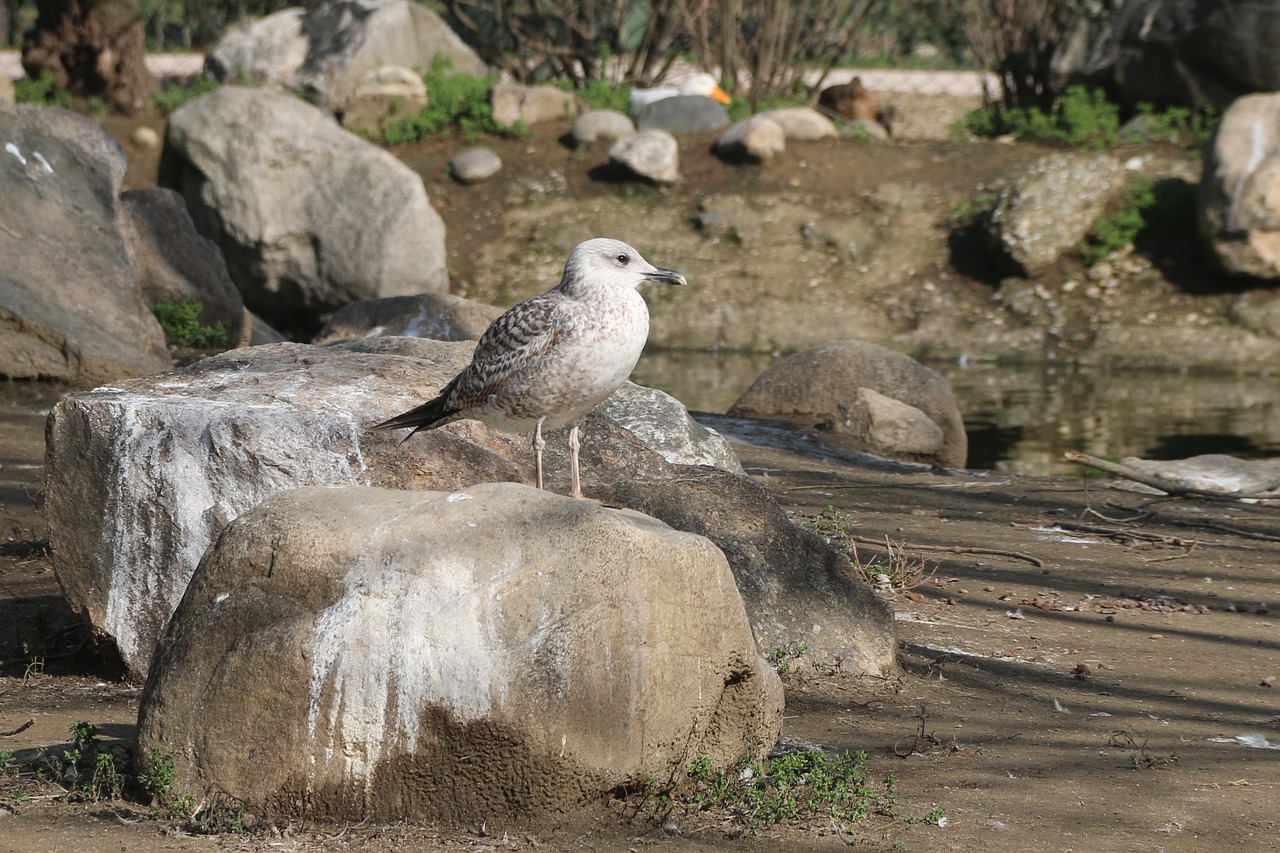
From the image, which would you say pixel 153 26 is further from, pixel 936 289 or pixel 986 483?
pixel 986 483

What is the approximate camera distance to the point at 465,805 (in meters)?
3.69

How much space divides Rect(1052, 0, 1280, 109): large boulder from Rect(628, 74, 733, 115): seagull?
15.7ft

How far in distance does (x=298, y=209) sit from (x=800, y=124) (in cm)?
707

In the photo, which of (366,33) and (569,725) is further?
(366,33)

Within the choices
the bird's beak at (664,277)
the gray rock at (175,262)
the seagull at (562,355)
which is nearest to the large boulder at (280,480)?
the seagull at (562,355)

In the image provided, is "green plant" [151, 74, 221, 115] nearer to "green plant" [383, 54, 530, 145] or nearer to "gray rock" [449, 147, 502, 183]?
"green plant" [383, 54, 530, 145]

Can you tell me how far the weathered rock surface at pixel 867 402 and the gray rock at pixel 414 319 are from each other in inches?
91.6

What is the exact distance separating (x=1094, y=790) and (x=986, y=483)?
16.6ft

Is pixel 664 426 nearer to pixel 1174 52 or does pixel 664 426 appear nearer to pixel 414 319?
pixel 414 319

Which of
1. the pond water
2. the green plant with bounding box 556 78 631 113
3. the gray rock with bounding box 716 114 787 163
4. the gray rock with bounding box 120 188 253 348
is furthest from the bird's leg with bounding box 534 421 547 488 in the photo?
the green plant with bounding box 556 78 631 113

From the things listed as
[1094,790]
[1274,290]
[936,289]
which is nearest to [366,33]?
[936,289]

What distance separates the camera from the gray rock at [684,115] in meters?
19.8

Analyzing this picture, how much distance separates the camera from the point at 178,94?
782 inches

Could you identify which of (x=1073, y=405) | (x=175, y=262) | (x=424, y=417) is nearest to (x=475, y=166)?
(x=175, y=262)
